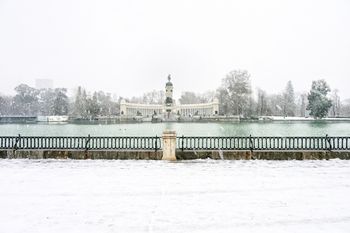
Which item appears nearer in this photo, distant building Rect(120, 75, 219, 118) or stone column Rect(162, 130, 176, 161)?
stone column Rect(162, 130, 176, 161)

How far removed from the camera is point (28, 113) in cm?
14325

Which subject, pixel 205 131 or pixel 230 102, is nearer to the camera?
pixel 205 131

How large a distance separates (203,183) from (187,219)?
415 centimetres

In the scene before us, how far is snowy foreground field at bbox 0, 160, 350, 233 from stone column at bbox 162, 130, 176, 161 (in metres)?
2.64

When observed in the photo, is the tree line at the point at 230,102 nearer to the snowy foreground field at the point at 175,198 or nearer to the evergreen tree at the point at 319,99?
the evergreen tree at the point at 319,99

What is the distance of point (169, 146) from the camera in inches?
725

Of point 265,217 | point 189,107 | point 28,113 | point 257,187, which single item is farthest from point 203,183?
point 28,113

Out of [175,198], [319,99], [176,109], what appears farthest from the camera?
[176,109]

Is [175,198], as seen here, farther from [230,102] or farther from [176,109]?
[176,109]

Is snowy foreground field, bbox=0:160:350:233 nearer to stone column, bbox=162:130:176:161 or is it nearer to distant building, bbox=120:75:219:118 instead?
stone column, bbox=162:130:176:161

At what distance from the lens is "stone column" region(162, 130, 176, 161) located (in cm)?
1836

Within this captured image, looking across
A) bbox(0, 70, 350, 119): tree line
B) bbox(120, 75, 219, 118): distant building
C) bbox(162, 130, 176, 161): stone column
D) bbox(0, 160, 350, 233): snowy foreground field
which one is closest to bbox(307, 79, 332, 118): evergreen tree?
bbox(0, 70, 350, 119): tree line

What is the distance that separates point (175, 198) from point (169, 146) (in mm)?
8649

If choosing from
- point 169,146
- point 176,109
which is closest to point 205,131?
point 169,146
